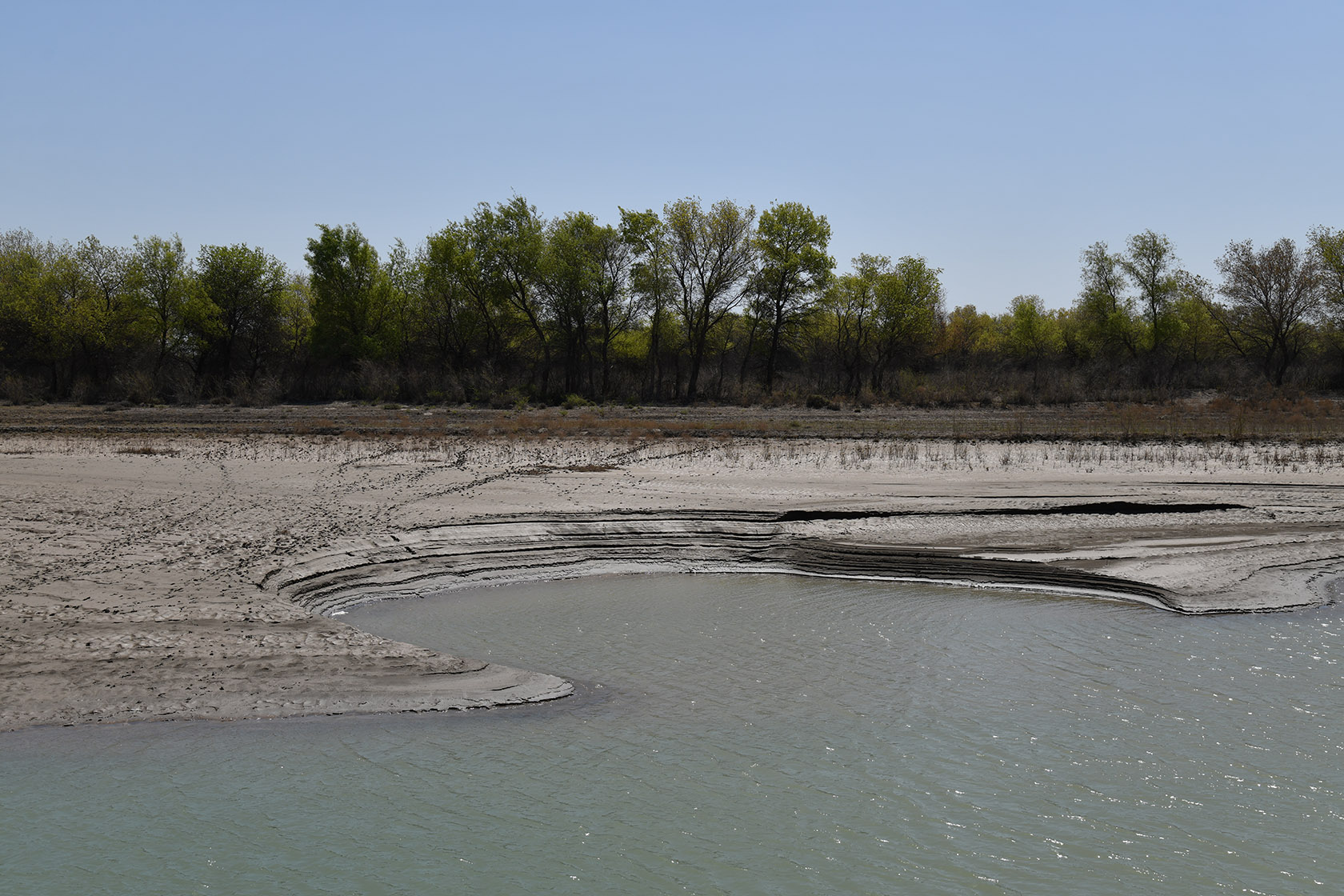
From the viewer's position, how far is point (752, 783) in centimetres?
585

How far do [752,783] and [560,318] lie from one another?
42.3m

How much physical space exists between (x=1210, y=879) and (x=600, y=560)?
7.82 metres

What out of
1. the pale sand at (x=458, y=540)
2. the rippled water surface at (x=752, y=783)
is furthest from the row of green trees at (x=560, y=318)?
the rippled water surface at (x=752, y=783)

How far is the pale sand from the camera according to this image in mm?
7059

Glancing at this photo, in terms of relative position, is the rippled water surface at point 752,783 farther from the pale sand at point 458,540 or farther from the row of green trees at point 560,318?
the row of green trees at point 560,318

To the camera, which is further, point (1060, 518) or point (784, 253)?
point (784, 253)

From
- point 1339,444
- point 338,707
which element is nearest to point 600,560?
point 338,707

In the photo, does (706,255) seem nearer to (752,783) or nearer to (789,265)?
(789,265)

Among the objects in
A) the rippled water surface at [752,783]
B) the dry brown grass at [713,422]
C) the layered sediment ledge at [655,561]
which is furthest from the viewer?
the dry brown grass at [713,422]

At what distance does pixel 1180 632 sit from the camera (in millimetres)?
9008

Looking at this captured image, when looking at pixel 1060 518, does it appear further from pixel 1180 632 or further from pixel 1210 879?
pixel 1210 879

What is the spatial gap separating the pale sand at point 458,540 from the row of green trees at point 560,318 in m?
25.4

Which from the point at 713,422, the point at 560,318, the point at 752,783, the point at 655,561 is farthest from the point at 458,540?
the point at 560,318

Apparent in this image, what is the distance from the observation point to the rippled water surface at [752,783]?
16.2 ft
